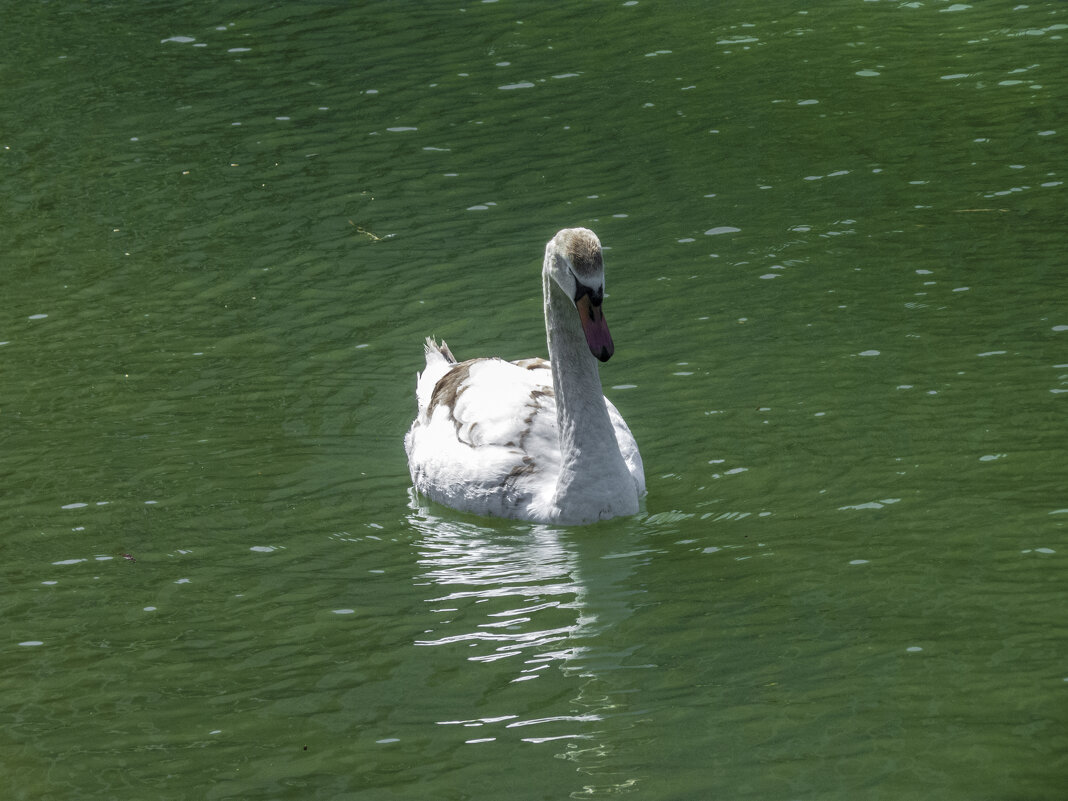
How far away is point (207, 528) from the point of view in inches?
399

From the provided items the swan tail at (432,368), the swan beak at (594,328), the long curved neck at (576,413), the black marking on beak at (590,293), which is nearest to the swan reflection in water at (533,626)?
the long curved neck at (576,413)

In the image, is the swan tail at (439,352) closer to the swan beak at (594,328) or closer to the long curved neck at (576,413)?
the long curved neck at (576,413)

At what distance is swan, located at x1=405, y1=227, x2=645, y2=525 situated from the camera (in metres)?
9.59

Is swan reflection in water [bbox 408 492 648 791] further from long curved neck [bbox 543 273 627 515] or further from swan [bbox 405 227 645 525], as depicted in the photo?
long curved neck [bbox 543 273 627 515]

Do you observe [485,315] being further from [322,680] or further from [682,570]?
[322,680]

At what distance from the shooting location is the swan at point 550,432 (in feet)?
31.5

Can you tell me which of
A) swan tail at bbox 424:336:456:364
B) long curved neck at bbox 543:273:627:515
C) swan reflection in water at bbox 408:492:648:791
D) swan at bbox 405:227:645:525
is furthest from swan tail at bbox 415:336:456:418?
long curved neck at bbox 543:273:627:515

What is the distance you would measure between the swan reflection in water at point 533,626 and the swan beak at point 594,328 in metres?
1.24

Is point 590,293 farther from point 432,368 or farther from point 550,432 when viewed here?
point 432,368

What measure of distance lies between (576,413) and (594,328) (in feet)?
2.55

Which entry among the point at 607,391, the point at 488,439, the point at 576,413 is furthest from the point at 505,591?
the point at 607,391

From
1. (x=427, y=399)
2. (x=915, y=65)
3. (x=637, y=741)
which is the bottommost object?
(x=637, y=741)

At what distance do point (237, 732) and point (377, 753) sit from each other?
79 cm

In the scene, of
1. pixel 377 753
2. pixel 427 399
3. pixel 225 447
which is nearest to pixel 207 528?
pixel 225 447
